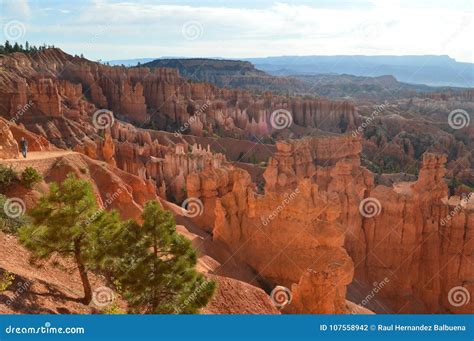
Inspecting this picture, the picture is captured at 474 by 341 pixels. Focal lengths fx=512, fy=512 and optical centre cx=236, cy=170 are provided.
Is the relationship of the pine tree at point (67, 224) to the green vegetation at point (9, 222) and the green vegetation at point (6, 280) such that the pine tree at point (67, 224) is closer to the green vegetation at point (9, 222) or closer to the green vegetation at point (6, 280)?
the green vegetation at point (6, 280)

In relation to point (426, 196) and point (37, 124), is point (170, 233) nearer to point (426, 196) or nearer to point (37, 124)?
point (426, 196)

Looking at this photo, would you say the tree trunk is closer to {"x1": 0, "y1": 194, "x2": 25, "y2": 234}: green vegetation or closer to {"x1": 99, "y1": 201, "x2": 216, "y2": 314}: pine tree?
{"x1": 99, "y1": 201, "x2": 216, "y2": 314}: pine tree

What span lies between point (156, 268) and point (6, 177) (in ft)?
37.2

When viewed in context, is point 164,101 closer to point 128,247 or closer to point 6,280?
point 6,280

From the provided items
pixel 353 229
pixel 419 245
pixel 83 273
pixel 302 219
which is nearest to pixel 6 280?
pixel 83 273

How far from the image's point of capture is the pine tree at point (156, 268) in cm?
1070

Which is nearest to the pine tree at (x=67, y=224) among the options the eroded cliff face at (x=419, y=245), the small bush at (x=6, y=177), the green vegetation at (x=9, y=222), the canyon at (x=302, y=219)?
the canyon at (x=302, y=219)

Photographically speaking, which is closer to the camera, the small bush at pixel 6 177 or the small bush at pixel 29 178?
the small bush at pixel 6 177

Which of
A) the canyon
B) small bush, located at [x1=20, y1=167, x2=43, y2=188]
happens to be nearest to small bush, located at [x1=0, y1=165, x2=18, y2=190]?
small bush, located at [x1=20, y1=167, x2=43, y2=188]

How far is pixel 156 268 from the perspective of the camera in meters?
10.8

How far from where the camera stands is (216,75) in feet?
481

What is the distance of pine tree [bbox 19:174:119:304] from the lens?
11.3 m

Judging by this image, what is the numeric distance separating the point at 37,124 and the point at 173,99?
31.2m

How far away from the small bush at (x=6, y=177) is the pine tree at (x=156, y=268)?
10.1m
